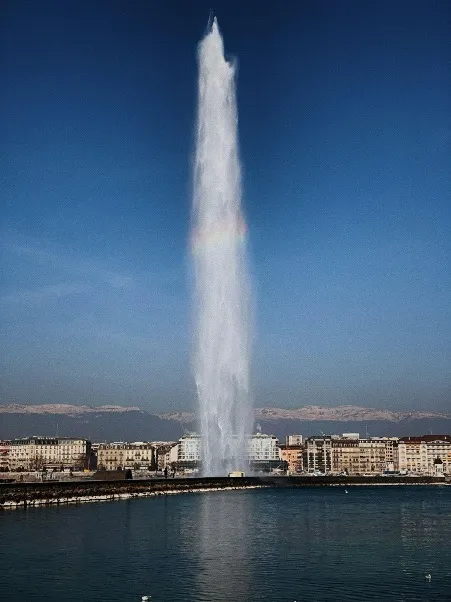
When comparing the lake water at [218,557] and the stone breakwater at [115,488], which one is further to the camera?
the stone breakwater at [115,488]

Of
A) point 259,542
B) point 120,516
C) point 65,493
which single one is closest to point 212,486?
point 65,493

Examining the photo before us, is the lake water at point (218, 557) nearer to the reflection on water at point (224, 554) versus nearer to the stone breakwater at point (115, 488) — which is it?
the reflection on water at point (224, 554)

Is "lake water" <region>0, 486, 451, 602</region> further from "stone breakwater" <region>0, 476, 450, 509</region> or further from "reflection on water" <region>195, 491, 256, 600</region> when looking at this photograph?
"stone breakwater" <region>0, 476, 450, 509</region>

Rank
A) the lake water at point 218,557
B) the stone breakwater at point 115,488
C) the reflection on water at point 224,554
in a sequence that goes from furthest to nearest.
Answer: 1. the stone breakwater at point 115,488
2. the reflection on water at point 224,554
3. the lake water at point 218,557

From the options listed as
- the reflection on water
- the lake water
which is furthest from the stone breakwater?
the reflection on water

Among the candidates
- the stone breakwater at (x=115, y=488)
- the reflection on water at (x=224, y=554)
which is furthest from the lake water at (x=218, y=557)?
the stone breakwater at (x=115, y=488)

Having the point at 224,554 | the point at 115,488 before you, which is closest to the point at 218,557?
the point at 224,554

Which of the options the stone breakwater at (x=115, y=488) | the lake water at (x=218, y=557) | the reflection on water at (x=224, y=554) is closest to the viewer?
the lake water at (x=218, y=557)
